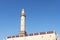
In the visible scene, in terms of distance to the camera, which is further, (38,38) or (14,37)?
(14,37)

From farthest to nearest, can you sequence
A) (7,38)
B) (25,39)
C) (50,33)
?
(7,38), (25,39), (50,33)

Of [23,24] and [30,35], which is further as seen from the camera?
[23,24]

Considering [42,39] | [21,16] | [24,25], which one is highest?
[21,16]

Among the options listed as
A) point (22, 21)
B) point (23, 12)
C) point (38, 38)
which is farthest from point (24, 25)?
point (38, 38)

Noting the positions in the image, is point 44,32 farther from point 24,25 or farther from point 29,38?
point 24,25

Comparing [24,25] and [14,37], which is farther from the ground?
[24,25]

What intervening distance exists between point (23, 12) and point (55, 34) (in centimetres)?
1727

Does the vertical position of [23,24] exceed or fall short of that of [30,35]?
it exceeds it

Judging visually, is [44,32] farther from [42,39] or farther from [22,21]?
[22,21]

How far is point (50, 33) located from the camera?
1967 inches

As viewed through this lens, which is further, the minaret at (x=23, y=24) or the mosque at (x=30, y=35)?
the minaret at (x=23, y=24)

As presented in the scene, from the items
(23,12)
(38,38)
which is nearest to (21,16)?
(23,12)

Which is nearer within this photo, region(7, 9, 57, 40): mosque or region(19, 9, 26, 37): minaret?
region(7, 9, 57, 40): mosque

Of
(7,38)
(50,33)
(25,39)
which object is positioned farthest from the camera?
(7,38)
